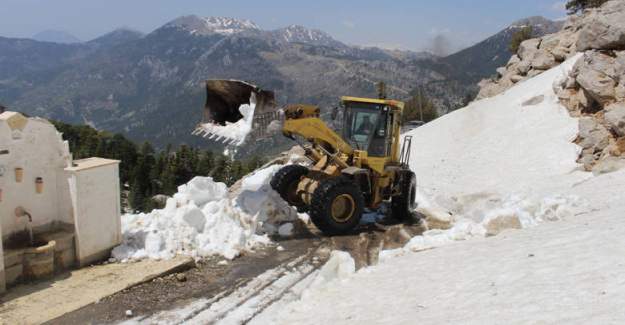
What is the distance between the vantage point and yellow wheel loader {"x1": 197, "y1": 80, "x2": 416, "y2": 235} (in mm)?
10406

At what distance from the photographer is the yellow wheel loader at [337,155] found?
10.4 m

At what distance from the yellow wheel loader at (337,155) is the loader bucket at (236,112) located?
2cm

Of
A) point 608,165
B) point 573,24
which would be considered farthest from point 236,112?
point 573,24

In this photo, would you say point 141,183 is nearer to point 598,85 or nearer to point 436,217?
point 598,85

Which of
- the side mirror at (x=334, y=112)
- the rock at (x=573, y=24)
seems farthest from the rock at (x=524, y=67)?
the side mirror at (x=334, y=112)

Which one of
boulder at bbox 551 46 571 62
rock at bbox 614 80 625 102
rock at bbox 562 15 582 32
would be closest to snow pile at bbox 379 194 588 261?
rock at bbox 614 80 625 102

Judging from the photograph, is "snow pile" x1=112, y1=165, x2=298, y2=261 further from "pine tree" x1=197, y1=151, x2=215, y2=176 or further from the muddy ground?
"pine tree" x1=197, y1=151, x2=215, y2=176

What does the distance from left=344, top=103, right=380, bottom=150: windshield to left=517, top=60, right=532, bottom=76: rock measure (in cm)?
2130

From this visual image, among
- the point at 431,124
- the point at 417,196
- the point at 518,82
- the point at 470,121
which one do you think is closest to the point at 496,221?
the point at 417,196

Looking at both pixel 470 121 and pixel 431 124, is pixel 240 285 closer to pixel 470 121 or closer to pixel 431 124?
pixel 470 121

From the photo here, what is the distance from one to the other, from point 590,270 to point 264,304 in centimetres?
409

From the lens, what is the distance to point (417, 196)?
49.5 ft

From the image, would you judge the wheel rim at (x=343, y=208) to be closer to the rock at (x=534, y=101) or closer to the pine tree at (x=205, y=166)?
the rock at (x=534, y=101)

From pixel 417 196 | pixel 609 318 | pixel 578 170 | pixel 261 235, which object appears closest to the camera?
pixel 609 318
